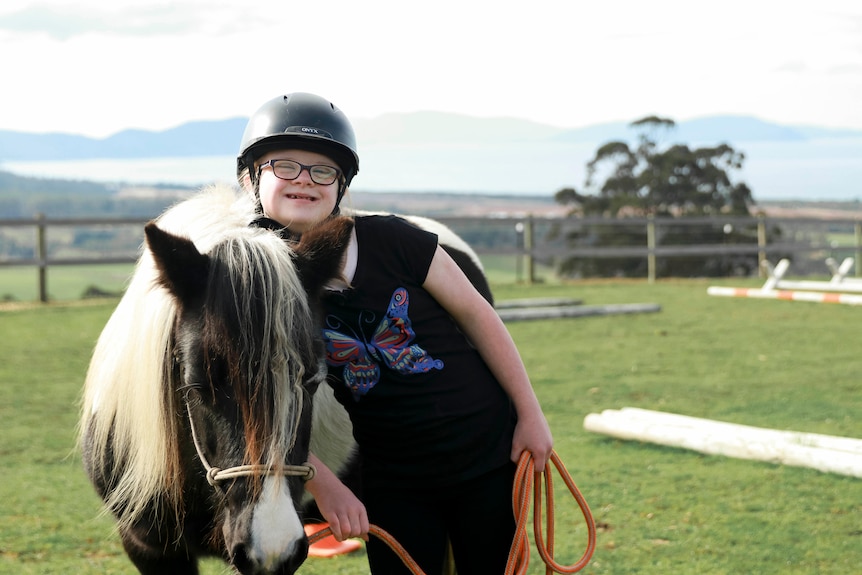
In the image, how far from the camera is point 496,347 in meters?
2.49

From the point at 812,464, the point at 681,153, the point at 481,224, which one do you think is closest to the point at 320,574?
the point at 812,464

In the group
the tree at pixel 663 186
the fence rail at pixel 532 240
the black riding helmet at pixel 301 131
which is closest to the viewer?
the black riding helmet at pixel 301 131

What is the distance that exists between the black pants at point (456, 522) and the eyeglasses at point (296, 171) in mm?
916

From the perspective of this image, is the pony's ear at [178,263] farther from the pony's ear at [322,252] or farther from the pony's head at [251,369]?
the pony's ear at [322,252]

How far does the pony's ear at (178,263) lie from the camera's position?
2053 millimetres

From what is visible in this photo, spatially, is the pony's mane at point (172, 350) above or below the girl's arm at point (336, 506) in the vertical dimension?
above

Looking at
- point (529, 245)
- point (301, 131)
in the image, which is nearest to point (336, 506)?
point (301, 131)

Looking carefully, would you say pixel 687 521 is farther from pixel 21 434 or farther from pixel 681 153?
pixel 681 153

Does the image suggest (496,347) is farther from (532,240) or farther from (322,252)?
(532,240)

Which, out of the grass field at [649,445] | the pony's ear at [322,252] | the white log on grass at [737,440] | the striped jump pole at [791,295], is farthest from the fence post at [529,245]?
the pony's ear at [322,252]

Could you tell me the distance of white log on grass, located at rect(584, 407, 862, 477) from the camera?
526 cm

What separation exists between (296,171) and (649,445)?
430 cm

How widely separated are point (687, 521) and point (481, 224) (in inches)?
569

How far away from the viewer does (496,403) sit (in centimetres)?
255
